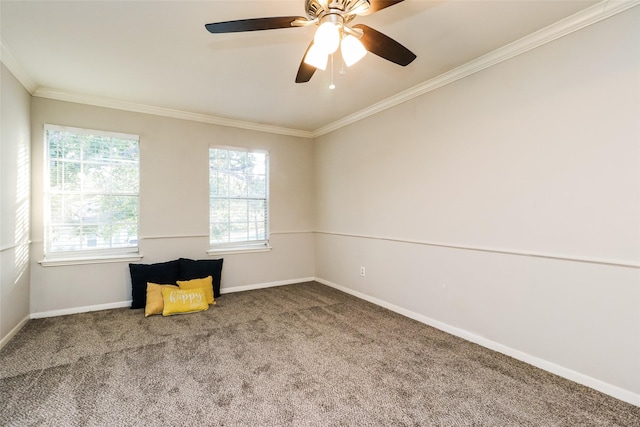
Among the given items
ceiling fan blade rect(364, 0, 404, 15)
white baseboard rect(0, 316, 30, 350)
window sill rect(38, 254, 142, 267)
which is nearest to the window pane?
window sill rect(38, 254, 142, 267)

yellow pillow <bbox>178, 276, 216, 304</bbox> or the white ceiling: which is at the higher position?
the white ceiling

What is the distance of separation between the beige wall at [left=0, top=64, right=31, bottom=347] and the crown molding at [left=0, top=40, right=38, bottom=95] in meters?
0.05

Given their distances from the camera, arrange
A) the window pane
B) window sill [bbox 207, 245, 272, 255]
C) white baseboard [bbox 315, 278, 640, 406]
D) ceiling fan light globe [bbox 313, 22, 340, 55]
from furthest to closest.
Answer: the window pane, window sill [bbox 207, 245, 272, 255], white baseboard [bbox 315, 278, 640, 406], ceiling fan light globe [bbox 313, 22, 340, 55]

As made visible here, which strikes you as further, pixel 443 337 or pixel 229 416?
pixel 443 337

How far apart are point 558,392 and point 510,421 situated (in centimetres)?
55

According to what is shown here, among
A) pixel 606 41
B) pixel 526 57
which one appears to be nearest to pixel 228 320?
pixel 526 57

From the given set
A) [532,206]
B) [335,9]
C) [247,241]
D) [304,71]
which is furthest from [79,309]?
[532,206]

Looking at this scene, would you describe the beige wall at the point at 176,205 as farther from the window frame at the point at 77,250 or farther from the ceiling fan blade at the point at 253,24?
the ceiling fan blade at the point at 253,24

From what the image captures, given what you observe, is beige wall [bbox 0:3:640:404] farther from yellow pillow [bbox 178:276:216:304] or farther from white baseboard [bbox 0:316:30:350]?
yellow pillow [bbox 178:276:216:304]

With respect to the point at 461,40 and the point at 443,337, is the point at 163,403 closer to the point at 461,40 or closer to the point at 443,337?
the point at 443,337

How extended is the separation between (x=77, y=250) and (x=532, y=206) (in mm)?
4589

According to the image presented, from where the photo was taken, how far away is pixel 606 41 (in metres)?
2.01

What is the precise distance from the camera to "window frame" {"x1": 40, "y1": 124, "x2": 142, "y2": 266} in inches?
133

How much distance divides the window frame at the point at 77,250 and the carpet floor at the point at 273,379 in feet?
2.22
